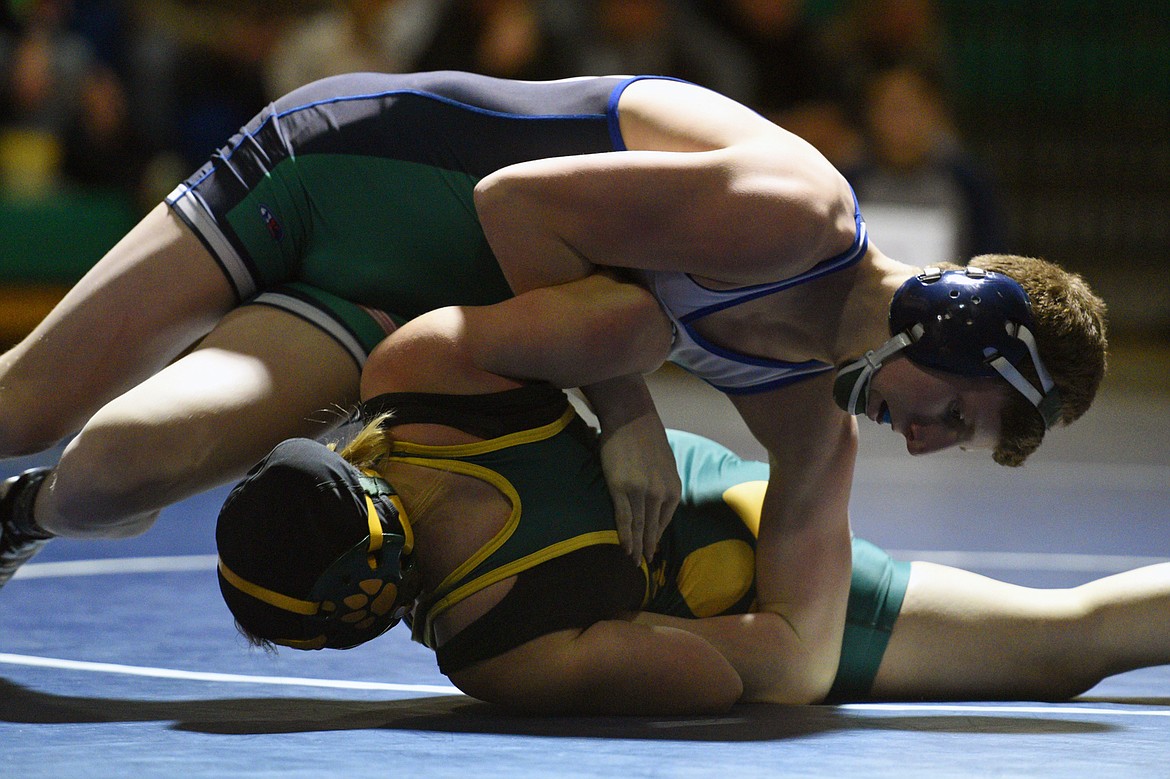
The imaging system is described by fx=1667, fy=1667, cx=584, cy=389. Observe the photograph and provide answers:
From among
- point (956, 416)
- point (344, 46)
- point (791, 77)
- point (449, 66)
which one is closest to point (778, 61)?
point (791, 77)

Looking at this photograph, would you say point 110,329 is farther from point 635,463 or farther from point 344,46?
point 344,46

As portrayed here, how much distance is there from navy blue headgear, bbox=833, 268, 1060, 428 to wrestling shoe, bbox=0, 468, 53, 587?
4.86 ft

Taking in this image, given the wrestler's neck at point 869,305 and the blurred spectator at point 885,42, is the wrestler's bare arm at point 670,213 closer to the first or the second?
the wrestler's neck at point 869,305

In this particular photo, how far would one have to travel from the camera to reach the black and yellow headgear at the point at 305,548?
2.31 m

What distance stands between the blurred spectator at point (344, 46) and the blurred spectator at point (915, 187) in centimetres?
207

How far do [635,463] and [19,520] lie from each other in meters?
1.10

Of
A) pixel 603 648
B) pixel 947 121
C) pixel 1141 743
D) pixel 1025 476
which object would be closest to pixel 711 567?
pixel 603 648

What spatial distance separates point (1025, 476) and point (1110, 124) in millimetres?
5420

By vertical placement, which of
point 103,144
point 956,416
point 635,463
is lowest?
point 635,463

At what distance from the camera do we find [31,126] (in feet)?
26.8

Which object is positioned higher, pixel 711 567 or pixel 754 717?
pixel 711 567

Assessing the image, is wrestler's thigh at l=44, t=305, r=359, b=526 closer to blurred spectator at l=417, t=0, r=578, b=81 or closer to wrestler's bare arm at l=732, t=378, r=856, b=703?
wrestler's bare arm at l=732, t=378, r=856, b=703

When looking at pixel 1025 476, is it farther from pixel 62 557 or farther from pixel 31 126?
pixel 31 126

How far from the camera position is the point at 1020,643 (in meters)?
2.81
